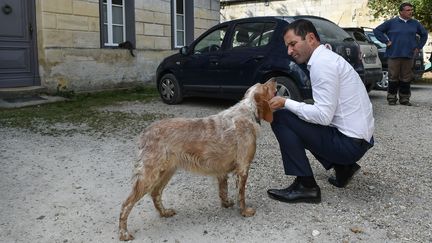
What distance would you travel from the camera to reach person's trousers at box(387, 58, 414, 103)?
940 centimetres

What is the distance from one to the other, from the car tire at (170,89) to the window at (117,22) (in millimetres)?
3041

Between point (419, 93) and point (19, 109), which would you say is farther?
→ point (419, 93)

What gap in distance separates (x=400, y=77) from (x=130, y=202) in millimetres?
8021

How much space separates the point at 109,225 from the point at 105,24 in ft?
31.6

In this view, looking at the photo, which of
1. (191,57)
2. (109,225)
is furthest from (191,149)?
(191,57)

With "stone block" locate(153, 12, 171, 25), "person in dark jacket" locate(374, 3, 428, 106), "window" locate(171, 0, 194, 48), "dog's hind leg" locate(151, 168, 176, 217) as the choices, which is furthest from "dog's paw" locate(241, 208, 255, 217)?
"window" locate(171, 0, 194, 48)

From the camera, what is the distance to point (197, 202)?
4.06m

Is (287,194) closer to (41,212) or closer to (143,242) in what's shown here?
(143,242)

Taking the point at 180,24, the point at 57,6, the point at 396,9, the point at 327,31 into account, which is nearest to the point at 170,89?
the point at 57,6

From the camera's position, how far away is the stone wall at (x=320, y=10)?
68.9 feet

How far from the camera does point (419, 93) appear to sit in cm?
1216

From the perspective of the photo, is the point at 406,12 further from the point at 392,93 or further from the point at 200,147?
the point at 200,147

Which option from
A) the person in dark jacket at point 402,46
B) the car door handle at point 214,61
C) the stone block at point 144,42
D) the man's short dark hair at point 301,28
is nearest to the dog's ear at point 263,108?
the man's short dark hair at point 301,28

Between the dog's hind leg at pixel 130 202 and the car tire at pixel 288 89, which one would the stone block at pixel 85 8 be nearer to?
the car tire at pixel 288 89
